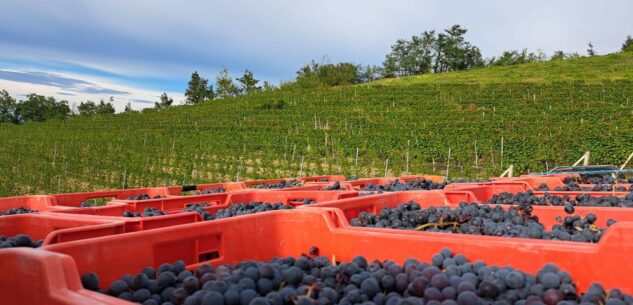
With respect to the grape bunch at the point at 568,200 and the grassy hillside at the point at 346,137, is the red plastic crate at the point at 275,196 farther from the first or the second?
the grassy hillside at the point at 346,137

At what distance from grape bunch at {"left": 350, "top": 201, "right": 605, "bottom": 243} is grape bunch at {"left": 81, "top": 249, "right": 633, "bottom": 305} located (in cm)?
46

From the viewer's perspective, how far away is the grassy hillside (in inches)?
634

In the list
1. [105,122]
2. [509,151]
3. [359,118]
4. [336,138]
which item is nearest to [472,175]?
[509,151]

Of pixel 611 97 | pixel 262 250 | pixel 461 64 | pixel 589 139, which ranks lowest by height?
pixel 262 250

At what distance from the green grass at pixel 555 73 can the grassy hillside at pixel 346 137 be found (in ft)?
1.46

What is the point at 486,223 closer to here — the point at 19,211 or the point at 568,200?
the point at 568,200

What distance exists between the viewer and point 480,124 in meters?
20.6

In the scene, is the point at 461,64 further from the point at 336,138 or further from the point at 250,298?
the point at 250,298

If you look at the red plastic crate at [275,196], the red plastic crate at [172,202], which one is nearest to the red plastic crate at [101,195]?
the red plastic crate at [172,202]

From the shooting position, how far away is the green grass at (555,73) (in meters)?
30.0

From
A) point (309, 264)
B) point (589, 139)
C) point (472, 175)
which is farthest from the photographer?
point (589, 139)

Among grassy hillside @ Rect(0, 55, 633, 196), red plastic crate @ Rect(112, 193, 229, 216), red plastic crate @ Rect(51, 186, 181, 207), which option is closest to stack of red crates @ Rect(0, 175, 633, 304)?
red plastic crate @ Rect(112, 193, 229, 216)

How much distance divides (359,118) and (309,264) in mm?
21598

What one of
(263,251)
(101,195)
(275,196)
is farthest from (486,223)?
(101,195)
